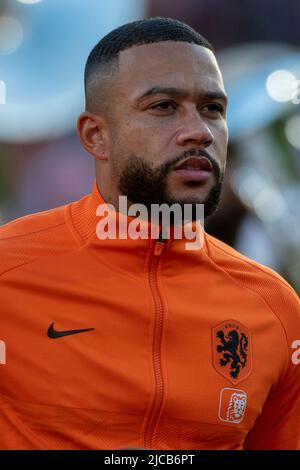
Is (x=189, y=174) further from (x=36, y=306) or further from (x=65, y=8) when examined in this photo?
(x=65, y=8)

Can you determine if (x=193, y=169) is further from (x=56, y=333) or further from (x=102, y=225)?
(x=56, y=333)

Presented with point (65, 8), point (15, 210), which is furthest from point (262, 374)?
point (65, 8)

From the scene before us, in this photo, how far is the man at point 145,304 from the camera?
9.27 feet

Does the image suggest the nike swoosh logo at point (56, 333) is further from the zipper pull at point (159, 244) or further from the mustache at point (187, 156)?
the mustache at point (187, 156)

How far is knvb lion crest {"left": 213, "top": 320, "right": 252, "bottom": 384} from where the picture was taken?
3.00 meters

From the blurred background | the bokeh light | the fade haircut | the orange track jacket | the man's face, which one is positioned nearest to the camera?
the orange track jacket

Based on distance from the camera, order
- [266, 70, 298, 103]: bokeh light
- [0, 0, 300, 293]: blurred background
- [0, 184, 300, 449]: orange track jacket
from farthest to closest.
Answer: [266, 70, 298, 103]: bokeh light → [0, 0, 300, 293]: blurred background → [0, 184, 300, 449]: orange track jacket

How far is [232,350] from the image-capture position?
3.03 meters

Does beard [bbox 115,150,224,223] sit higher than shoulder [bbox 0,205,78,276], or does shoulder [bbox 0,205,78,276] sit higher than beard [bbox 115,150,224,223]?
beard [bbox 115,150,224,223]

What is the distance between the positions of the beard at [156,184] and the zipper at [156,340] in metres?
0.13

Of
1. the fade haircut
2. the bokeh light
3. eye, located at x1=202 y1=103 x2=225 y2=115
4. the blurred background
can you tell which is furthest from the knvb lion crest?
the bokeh light

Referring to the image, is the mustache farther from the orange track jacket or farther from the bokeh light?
the bokeh light

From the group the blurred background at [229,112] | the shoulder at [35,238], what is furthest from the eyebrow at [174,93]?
the blurred background at [229,112]

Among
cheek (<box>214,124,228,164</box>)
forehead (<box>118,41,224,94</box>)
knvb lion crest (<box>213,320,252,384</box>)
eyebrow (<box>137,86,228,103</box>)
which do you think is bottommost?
knvb lion crest (<box>213,320,252,384</box>)
